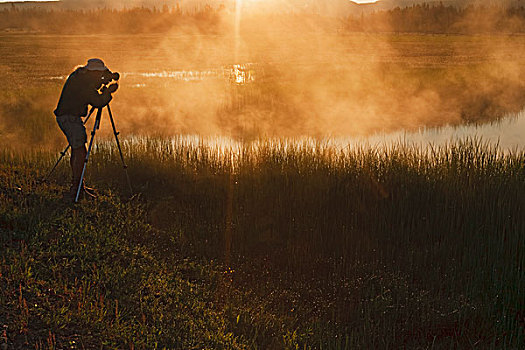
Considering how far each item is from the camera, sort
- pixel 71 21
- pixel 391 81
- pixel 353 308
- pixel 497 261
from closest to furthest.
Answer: pixel 353 308 → pixel 497 261 → pixel 391 81 → pixel 71 21

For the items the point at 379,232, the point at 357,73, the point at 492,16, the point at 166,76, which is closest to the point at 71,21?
the point at 166,76

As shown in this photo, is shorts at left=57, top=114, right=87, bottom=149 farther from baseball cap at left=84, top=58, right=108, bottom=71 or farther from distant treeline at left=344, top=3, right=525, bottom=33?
distant treeline at left=344, top=3, right=525, bottom=33

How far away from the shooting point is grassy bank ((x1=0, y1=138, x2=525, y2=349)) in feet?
19.4

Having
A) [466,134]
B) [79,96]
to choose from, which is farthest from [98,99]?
[466,134]

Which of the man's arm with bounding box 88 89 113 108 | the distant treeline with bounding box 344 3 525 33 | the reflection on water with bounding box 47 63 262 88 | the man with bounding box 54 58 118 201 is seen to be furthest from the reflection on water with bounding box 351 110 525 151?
the distant treeline with bounding box 344 3 525 33

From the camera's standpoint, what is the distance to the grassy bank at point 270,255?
5.92 m

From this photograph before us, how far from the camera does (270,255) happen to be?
26.7 ft

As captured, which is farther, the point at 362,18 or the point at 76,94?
the point at 362,18

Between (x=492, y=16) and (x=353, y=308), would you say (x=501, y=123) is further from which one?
(x=492, y=16)

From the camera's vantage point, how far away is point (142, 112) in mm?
22703

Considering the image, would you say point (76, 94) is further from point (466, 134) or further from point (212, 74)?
point (212, 74)

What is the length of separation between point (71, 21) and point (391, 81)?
39863 millimetres

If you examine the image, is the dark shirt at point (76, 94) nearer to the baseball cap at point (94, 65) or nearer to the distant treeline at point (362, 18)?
the baseball cap at point (94, 65)

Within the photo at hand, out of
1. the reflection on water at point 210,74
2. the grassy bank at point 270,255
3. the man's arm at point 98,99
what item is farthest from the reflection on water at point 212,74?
the man's arm at point 98,99
